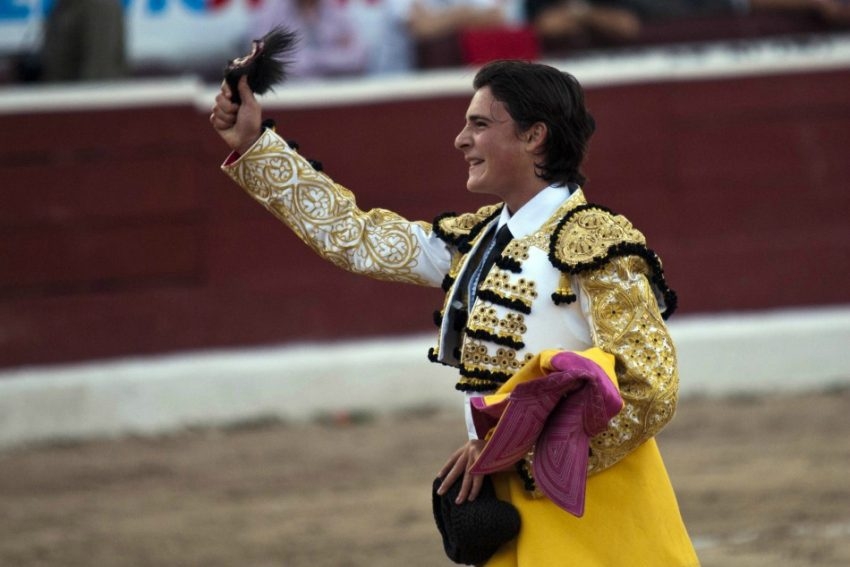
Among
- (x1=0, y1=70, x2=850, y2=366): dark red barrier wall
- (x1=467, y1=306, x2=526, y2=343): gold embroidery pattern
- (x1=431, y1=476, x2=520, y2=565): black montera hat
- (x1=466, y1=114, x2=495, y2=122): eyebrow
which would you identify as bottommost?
(x1=0, y1=70, x2=850, y2=366): dark red barrier wall

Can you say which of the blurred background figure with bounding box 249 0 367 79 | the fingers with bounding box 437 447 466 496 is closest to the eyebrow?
the fingers with bounding box 437 447 466 496

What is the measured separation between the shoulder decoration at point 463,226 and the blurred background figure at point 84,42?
447cm

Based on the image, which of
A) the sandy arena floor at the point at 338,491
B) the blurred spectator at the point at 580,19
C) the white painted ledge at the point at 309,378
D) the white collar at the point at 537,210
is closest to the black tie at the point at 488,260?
the white collar at the point at 537,210

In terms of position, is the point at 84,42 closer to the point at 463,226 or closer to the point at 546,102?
the point at 463,226

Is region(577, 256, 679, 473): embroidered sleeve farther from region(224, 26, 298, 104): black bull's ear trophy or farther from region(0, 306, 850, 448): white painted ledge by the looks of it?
region(0, 306, 850, 448): white painted ledge

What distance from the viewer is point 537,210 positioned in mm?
2641

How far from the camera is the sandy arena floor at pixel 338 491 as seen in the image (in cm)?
507

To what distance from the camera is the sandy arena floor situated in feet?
16.6

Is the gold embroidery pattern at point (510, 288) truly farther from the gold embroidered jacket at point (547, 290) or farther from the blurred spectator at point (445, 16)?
the blurred spectator at point (445, 16)

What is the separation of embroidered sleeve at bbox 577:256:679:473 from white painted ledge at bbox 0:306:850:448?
503 cm

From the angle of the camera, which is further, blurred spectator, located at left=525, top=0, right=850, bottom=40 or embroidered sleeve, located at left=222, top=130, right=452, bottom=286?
blurred spectator, located at left=525, top=0, right=850, bottom=40

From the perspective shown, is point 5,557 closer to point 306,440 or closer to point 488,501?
point 306,440

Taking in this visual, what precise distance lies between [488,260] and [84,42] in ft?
16.1

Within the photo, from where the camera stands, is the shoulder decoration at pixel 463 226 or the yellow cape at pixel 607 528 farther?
the shoulder decoration at pixel 463 226
